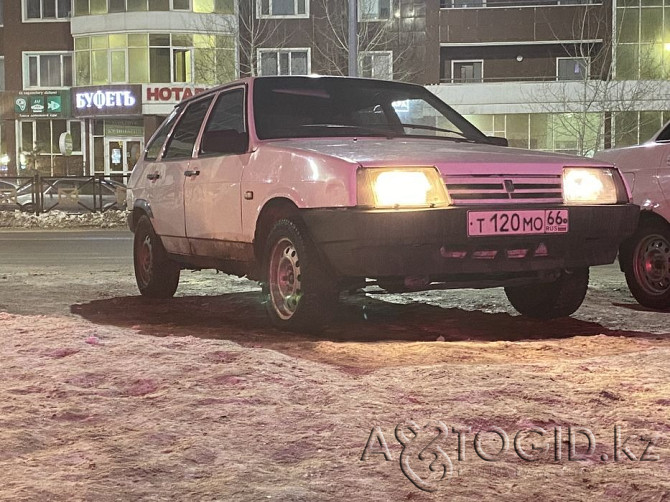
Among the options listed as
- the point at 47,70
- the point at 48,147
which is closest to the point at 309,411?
the point at 48,147

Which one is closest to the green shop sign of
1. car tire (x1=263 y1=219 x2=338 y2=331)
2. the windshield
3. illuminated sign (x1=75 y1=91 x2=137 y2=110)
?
illuminated sign (x1=75 y1=91 x2=137 y2=110)

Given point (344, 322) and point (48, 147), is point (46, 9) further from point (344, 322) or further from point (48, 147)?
point (344, 322)

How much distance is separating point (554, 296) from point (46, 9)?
44233 mm

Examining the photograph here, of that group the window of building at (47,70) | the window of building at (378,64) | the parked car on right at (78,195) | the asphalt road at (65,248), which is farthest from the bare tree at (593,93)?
the asphalt road at (65,248)

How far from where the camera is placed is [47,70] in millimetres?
45938

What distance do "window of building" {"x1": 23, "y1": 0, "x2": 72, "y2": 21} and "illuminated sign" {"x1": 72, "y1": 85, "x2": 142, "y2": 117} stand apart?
15.4 ft

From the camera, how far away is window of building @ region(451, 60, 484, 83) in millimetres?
45938

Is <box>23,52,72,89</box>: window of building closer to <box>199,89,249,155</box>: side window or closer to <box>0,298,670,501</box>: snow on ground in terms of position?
<box>199,89,249,155</box>: side window

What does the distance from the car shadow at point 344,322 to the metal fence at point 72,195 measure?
60.5 ft

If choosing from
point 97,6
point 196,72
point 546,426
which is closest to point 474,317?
point 546,426

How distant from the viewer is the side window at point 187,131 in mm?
7355

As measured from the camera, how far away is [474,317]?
701cm

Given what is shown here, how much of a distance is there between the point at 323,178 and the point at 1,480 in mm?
2814

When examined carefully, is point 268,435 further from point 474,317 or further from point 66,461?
point 474,317
